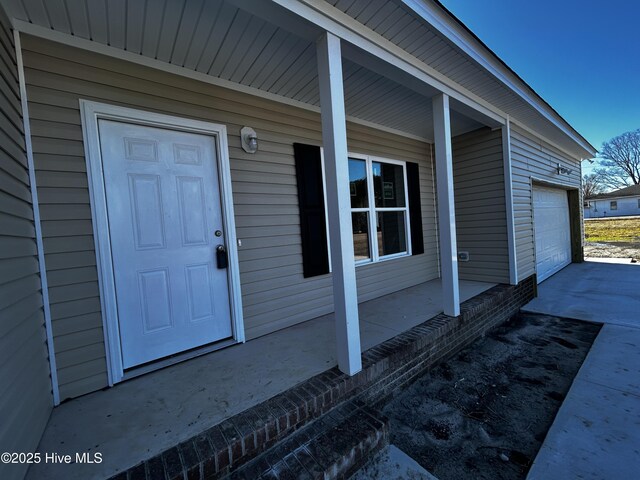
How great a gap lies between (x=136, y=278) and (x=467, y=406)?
2.86m

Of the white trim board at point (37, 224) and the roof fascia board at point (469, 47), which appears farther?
the roof fascia board at point (469, 47)

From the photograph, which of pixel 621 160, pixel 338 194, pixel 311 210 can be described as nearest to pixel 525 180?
pixel 311 210

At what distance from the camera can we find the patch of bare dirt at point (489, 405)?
68.5 inches

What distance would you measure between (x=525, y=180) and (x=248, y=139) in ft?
15.5

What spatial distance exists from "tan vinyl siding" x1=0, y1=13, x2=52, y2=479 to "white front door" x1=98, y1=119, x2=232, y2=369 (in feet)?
1.45

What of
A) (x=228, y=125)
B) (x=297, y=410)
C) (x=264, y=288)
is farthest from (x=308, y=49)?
(x=297, y=410)

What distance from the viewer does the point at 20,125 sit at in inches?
67.0

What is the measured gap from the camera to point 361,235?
394cm

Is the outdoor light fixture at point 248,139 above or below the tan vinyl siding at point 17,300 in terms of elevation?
above

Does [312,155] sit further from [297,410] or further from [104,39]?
[297,410]

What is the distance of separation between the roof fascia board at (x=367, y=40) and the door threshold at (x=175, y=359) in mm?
2617

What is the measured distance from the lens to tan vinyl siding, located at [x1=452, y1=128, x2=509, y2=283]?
14.0ft

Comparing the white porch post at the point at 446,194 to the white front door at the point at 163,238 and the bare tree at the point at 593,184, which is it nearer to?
the white front door at the point at 163,238

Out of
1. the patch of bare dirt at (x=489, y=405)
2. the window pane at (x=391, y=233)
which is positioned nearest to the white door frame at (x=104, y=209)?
the patch of bare dirt at (x=489, y=405)
